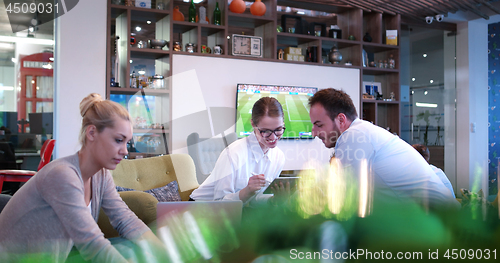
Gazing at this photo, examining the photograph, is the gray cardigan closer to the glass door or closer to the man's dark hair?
the man's dark hair

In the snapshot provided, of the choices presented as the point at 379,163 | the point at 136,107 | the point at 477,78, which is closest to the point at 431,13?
the point at 477,78

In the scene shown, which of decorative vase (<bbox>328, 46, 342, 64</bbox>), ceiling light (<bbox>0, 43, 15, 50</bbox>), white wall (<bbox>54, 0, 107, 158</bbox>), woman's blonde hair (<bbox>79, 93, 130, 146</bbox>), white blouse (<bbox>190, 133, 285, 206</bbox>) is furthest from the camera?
decorative vase (<bbox>328, 46, 342, 64</bbox>)

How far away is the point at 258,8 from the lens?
5.46 meters

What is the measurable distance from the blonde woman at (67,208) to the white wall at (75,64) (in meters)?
3.52

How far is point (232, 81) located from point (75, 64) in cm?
192

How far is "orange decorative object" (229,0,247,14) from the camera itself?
532 cm

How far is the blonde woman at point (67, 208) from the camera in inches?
49.4

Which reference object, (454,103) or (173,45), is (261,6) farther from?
(454,103)

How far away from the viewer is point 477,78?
270 inches

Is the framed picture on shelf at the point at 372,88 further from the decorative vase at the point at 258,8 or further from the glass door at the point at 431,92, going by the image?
the decorative vase at the point at 258,8

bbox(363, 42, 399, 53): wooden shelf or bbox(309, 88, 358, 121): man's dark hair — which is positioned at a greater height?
bbox(363, 42, 399, 53): wooden shelf

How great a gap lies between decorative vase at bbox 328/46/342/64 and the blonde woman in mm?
5062

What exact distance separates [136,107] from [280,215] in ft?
15.0

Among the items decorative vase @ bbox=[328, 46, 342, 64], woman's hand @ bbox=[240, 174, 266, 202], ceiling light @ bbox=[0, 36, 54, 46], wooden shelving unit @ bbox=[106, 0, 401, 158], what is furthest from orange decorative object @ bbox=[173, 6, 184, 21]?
woman's hand @ bbox=[240, 174, 266, 202]
